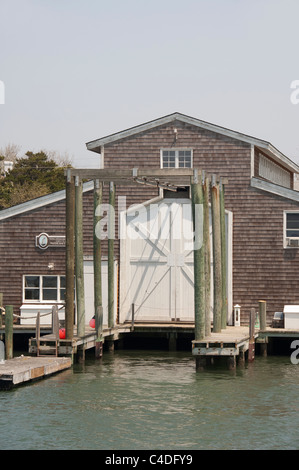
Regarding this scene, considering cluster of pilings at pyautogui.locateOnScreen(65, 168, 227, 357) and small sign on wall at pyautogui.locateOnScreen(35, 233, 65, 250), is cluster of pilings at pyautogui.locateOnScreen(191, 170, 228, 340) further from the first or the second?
small sign on wall at pyautogui.locateOnScreen(35, 233, 65, 250)

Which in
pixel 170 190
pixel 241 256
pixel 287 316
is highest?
pixel 170 190

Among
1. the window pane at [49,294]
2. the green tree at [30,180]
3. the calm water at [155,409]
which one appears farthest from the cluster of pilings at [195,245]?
the green tree at [30,180]

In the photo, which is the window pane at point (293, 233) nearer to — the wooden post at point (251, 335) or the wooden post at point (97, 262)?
the wooden post at point (251, 335)

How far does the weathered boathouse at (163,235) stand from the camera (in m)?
33.1

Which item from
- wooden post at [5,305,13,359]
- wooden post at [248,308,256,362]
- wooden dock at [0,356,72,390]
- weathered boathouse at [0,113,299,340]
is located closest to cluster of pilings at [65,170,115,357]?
wooden dock at [0,356,72,390]

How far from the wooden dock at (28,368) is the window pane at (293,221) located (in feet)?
35.0

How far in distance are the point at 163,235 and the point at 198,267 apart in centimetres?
744

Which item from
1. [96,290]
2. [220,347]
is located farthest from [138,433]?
[96,290]

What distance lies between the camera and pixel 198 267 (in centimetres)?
2681

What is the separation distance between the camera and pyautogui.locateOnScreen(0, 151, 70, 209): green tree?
62.6 meters

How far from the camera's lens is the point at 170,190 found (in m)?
34.2

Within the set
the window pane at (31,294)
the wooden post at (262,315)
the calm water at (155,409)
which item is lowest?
the calm water at (155,409)
